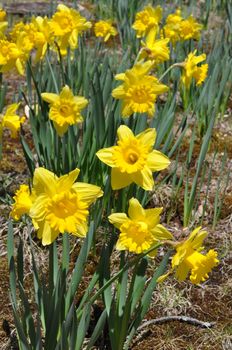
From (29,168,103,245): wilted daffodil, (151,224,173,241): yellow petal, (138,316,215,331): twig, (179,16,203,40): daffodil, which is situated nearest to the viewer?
(29,168,103,245): wilted daffodil

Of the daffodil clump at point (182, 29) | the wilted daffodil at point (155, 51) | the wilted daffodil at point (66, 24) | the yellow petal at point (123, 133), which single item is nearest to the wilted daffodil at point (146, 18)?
the daffodil clump at point (182, 29)

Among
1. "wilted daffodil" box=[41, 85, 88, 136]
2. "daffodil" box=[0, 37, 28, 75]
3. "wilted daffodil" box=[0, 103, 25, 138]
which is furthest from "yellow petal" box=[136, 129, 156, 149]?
"daffodil" box=[0, 37, 28, 75]

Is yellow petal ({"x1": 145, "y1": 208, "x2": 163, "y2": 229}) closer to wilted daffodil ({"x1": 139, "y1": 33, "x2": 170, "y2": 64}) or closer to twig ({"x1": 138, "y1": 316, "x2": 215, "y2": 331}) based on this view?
twig ({"x1": 138, "y1": 316, "x2": 215, "y2": 331})

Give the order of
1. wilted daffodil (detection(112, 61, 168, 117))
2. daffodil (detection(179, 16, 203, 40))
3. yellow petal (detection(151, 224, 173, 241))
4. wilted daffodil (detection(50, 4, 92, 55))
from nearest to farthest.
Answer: yellow petal (detection(151, 224, 173, 241)) → wilted daffodil (detection(112, 61, 168, 117)) → wilted daffodil (detection(50, 4, 92, 55)) → daffodil (detection(179, 16, 203, 40))

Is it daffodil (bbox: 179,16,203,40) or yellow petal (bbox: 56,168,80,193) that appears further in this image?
daffodil (bbox: 179,16,203,40)

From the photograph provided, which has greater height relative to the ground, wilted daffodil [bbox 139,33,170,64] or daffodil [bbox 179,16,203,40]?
wilted daffodil [bbox 139,33,170,64]

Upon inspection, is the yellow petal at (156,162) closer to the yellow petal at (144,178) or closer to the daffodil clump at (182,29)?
the yellow petal at (144,178)
